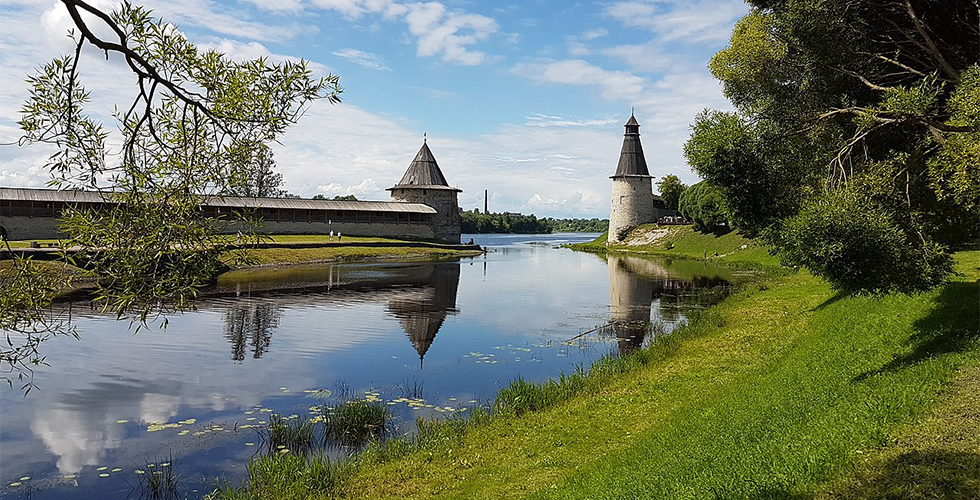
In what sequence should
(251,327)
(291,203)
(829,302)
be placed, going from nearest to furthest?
(829,302) < (251,327) < (291,203)

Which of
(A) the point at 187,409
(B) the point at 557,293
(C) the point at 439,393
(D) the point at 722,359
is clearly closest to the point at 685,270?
(B) the point at 557,293

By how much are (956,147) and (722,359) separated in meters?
5.37

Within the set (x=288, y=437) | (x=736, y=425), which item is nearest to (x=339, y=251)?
(x=288, y=437)

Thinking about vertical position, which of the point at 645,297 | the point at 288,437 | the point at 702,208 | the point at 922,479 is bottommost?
the point at 288,437

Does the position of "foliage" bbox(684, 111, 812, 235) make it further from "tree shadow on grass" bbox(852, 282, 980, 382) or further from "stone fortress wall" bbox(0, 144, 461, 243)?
"stone fortress wall" bbox(0, 144, 461, 243)

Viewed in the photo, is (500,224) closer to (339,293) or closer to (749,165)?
(339,293)

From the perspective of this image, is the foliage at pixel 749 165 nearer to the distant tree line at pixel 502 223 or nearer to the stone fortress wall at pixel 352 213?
the stone fortress wall at pixel 352 213

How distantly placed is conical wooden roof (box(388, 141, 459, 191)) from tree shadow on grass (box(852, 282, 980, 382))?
1838 inches

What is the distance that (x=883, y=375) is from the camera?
7855 mm

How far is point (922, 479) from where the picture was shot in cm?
485

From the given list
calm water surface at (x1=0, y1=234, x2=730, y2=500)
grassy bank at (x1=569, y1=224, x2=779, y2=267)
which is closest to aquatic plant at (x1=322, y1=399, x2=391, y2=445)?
calm water surface at (x1=0, y1=234, x2=730, y2=500)

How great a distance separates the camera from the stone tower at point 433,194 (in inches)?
2172

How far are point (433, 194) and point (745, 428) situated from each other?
49.6m

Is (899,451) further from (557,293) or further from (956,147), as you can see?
(557,293)
